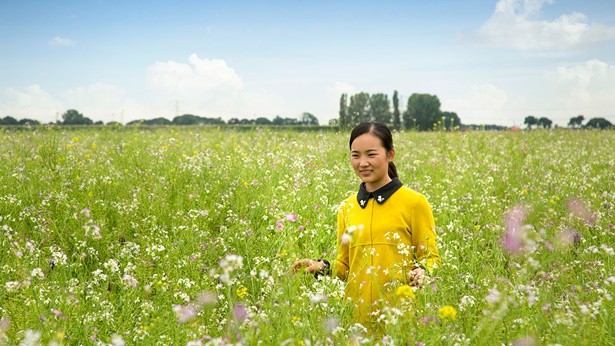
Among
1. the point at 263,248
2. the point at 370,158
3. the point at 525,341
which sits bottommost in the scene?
the point at 263,248

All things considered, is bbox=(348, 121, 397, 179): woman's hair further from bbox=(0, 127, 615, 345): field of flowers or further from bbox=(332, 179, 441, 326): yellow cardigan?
bbox=(0, 127, 615, 345): field of flowers

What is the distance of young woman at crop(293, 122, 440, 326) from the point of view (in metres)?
3.09

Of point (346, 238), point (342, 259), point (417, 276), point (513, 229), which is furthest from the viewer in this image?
point (513, 229)

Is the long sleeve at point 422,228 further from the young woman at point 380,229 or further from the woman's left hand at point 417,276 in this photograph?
the woman's left hand at point 417,276

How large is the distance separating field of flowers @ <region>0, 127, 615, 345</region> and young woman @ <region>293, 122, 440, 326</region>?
16cm

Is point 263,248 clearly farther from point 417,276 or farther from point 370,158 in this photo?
point 417,276

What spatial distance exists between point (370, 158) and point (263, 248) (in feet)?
6.73

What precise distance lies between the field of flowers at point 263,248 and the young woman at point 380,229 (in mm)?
164

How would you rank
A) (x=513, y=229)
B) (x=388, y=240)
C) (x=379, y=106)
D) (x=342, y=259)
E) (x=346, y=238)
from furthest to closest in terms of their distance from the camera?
(x=379, y=106)
(x=513, y=229)
(x=342, y=259)
(x=388, y=240)
(x=346, y=238)

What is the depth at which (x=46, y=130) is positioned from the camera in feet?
29.5

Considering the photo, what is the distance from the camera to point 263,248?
4.82m

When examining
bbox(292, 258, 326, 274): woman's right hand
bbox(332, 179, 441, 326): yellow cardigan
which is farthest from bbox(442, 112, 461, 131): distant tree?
bbox(292, 258, 326, 274): woman's right hand

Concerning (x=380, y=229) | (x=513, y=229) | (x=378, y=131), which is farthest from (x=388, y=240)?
(x=513, y=229)

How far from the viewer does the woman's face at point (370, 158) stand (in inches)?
126
